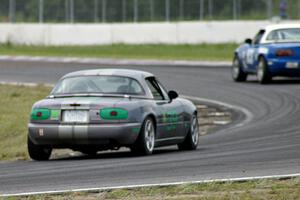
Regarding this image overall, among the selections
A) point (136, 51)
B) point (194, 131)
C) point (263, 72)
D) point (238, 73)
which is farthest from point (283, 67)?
point (136, 51)

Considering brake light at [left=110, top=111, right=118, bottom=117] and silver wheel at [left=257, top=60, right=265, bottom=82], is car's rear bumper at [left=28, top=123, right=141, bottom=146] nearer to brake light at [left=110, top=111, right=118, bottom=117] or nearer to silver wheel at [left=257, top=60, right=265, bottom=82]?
brake light at [left=110, top=111, right=118, bottom=117]

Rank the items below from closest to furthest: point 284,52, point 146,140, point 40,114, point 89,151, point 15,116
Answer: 1. point 40,114
2. point 146,140
3. point 89,151
4. point 15,116
5. point 284,52

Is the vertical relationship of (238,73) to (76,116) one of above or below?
below

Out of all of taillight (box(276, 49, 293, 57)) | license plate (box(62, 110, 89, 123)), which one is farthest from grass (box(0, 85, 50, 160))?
taillight (box(276, 49, 293, 57))

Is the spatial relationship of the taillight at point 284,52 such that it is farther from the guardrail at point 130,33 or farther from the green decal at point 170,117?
the guardrail at point 130,33

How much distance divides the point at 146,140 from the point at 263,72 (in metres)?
13.5

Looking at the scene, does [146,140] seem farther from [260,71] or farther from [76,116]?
[260,71]

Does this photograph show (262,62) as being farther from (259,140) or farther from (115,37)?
(115,37)

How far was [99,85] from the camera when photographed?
14.8 metres

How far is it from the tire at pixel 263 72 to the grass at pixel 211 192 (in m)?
17.3

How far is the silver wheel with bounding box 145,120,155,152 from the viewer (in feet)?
48.1

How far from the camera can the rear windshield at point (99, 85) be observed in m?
14.8

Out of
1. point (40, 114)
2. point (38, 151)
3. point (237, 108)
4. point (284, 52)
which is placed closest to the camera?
point (40, 114)

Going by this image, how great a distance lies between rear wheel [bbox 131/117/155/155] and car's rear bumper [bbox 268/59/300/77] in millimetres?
12866
